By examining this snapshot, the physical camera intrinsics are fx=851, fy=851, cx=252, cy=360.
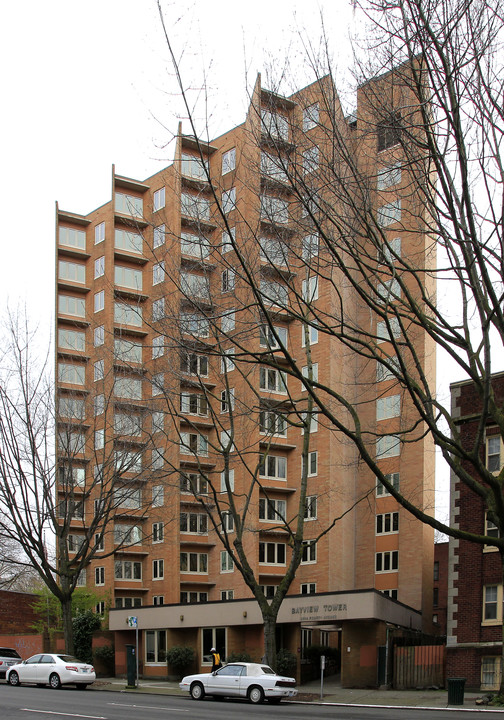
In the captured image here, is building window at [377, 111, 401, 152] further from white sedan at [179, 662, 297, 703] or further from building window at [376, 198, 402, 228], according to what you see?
white sedan at [179, 662, 297, 703]

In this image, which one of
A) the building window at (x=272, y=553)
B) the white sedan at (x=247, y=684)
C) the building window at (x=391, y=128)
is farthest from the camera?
the building window at (x=272, y=553)

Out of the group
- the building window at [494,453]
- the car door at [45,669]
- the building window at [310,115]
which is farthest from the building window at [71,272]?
the building window at [310,115]

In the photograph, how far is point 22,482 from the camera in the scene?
1451 inches

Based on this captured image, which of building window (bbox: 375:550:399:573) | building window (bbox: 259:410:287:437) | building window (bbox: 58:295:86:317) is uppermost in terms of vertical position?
building window (bbox: 58:295:86:317)

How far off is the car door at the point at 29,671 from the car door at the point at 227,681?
337 inches

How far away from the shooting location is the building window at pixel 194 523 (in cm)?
5206

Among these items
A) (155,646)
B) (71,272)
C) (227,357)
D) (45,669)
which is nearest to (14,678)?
(45,669)

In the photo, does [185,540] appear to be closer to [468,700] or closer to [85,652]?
[85,652]

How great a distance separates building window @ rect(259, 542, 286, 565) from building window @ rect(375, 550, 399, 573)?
242 inches

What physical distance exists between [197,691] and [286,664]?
7.10m

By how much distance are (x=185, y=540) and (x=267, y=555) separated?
6157mm

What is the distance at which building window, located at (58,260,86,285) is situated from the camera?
62969mm

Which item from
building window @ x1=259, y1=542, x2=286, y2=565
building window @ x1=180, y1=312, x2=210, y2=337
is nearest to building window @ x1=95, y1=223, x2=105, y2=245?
building window @ x1=259, y1=542, x2=286, y2=565

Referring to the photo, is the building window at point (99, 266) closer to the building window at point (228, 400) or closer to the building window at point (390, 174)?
the building window at point (228, 400)
